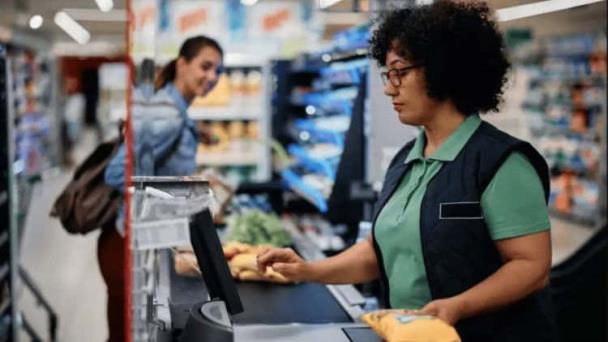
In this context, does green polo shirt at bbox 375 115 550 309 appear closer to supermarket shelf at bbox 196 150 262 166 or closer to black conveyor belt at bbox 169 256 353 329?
black conveyor belt at bbox 169 256 353 329

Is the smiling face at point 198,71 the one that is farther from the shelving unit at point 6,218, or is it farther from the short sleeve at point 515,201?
the short sleeve at point 515,201

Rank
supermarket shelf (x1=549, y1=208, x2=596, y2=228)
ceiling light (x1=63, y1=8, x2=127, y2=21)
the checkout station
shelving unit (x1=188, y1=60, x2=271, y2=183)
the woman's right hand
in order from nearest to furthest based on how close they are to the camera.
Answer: the checkout station, the woman's right hand, ceiling light (x1=63, y1=8, x2=127, y2=21), shelving unit (x1=188, y1=60, x2=271, y2=183), supermarket shelf (x1=549, y1=208, x2=596, y2=228)

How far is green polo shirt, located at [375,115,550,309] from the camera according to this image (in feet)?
5.98

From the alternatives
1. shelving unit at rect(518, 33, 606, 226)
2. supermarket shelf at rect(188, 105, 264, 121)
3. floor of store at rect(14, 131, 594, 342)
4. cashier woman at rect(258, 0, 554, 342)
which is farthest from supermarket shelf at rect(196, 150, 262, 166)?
cashier woman at rect(258, 0, 554, 342)

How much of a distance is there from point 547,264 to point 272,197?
364cm

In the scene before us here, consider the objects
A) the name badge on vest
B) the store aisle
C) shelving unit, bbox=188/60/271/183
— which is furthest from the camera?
shelving unit, bbox=188/60/271/183

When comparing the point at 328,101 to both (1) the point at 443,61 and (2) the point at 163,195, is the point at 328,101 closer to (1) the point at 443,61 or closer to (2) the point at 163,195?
(1) the point at 443,61

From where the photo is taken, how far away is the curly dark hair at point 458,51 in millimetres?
1929

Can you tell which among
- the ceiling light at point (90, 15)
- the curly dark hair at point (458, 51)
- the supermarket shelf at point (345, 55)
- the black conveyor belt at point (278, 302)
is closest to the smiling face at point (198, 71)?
the ceiling light at point (90, 15)

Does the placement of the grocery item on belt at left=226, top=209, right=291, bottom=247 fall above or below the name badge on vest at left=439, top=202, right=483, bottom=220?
below

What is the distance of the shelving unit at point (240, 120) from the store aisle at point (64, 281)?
164 cm

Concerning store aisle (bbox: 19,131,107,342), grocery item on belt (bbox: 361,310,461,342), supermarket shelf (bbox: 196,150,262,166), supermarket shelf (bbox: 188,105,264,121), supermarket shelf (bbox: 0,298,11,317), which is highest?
supermarket shelf (bbox: 188,105,264,121)

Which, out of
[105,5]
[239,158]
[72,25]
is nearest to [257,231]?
[105,5]

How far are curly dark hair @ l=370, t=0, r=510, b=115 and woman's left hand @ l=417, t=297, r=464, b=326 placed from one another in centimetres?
49
